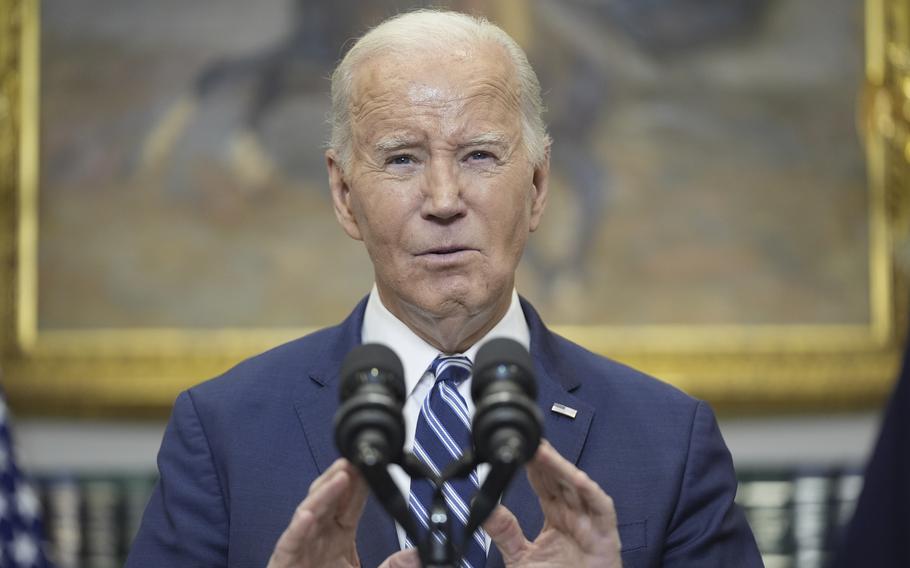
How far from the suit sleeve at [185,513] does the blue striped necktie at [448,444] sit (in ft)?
1.47

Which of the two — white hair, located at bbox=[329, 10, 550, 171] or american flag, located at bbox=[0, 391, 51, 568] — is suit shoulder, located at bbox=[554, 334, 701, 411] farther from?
american flag, located at bbox=[0, 391, 51, 568]

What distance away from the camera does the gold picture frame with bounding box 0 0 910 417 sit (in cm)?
673

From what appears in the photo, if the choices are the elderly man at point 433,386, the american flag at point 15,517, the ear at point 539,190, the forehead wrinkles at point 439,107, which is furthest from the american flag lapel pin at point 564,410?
the american flag at point 15,517

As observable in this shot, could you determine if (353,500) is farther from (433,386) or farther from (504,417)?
(433,386)

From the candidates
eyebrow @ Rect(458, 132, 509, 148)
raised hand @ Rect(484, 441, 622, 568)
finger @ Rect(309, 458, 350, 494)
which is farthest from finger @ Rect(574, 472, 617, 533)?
eyebrow @ Rect(458, 132, 509, 148)

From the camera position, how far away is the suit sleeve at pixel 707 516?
10.1ft

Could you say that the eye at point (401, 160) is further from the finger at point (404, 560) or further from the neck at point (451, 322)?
the finger at point (404, 560)

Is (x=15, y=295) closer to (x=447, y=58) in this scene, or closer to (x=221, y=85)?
(x=221, y=85)

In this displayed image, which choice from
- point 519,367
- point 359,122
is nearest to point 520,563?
point 519,367

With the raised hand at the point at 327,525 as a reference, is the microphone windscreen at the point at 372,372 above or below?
above

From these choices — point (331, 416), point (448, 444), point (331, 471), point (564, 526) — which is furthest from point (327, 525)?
point (331, 416)

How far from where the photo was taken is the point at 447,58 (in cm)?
314

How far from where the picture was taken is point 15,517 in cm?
548

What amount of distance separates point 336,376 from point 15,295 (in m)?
4.05
